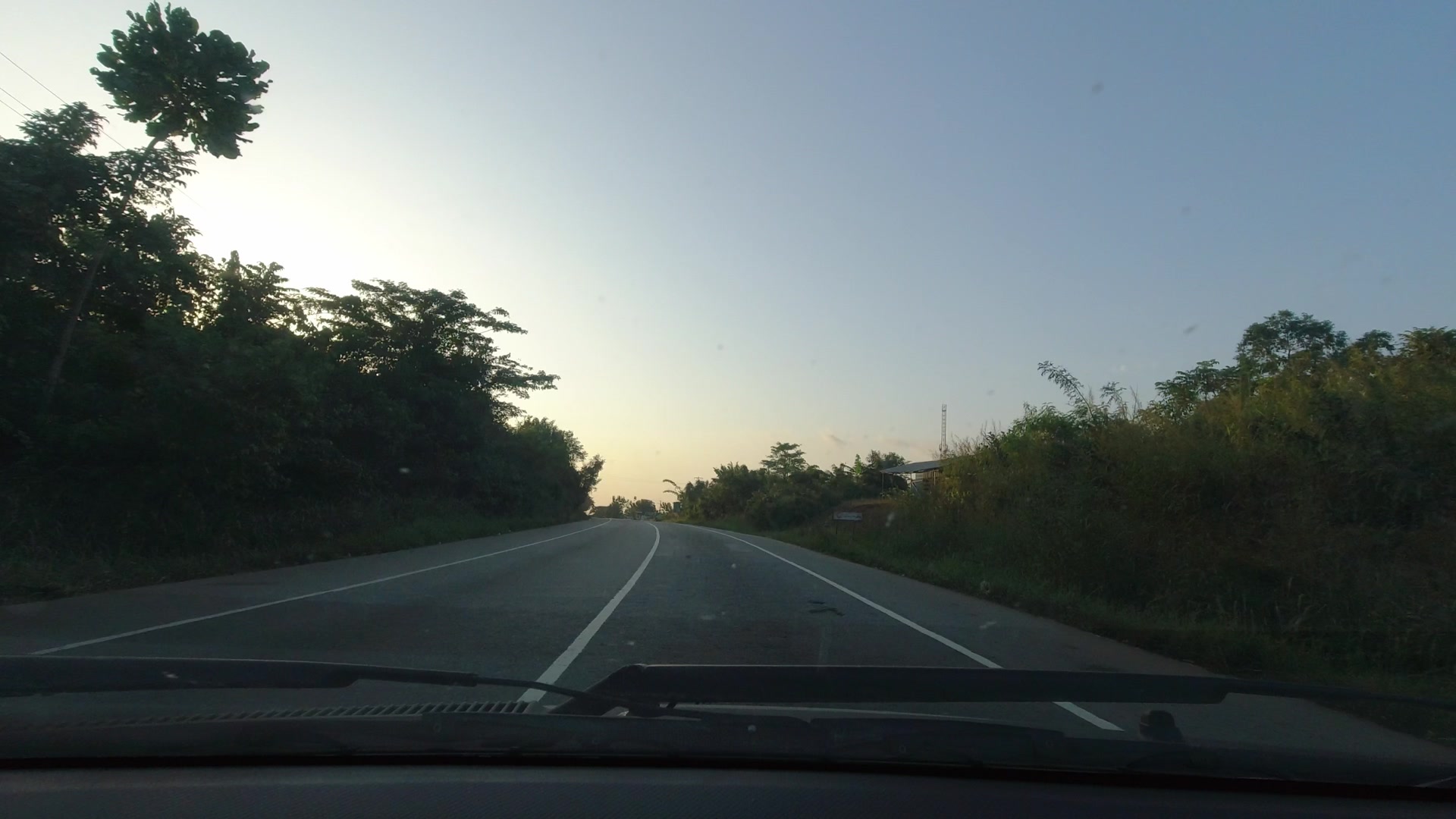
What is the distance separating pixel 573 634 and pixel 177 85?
43.1 feet

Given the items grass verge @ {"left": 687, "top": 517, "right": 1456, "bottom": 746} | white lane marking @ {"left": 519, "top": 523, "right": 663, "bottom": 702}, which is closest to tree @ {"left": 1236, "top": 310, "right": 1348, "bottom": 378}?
grass verge @ {"left": 687, "top": 517, "right": 1456, "bottom": 746}

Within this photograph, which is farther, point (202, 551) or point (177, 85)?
point (202, 551)

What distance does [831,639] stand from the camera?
10.2 m

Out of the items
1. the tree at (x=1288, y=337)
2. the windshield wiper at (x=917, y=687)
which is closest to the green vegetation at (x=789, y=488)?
the tree at (x=1288, y=337)

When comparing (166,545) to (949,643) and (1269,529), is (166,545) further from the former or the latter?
(1269,529)

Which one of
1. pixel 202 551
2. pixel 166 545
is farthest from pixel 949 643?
pixel 166 545

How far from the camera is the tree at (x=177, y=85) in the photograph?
16.2m

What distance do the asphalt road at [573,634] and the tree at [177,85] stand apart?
7919mm

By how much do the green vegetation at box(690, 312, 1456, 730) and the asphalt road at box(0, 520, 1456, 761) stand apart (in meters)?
1.41

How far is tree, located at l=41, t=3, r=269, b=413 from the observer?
16.2m

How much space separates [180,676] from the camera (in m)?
4.29

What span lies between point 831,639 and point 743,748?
665 centimetres

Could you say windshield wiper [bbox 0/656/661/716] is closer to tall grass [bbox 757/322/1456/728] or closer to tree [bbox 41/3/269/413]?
tall grass [bbox 757/322/1456/728]

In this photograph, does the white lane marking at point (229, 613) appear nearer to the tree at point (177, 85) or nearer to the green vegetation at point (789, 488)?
the tree at point (177, 85)
